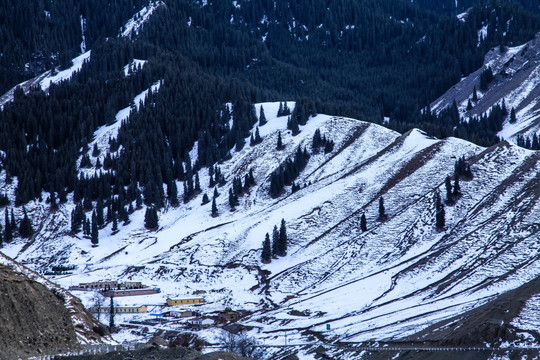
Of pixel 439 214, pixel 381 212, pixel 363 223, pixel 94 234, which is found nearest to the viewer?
pixel 439 214

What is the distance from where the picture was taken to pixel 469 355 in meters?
94.4

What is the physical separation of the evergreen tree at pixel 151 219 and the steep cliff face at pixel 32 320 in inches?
4399

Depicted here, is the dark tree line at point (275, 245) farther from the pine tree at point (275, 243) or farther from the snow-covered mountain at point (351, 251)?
the snow-covered mountain at point (351, 251)

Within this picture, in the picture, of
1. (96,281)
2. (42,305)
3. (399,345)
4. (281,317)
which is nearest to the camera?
(42,305)

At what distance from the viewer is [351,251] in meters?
157

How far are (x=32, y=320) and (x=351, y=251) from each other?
301ft

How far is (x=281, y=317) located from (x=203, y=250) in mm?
40414

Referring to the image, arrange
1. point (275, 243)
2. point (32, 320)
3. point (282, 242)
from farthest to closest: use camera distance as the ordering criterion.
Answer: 1. point (282, 242)
2. point (275, 243)
3. point (32, 320)

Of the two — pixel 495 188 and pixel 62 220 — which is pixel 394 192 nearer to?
pixel 495 188

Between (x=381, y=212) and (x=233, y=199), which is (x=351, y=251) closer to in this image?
(x=381, y=212)

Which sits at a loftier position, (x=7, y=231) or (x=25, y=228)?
(x=7, y=231)

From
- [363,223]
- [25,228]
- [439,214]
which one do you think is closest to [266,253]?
[363,223]

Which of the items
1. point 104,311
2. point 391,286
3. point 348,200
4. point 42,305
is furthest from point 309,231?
point 42,305

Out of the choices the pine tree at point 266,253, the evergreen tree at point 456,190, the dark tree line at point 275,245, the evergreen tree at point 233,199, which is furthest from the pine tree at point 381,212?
the evergreen tree at point 233,199
